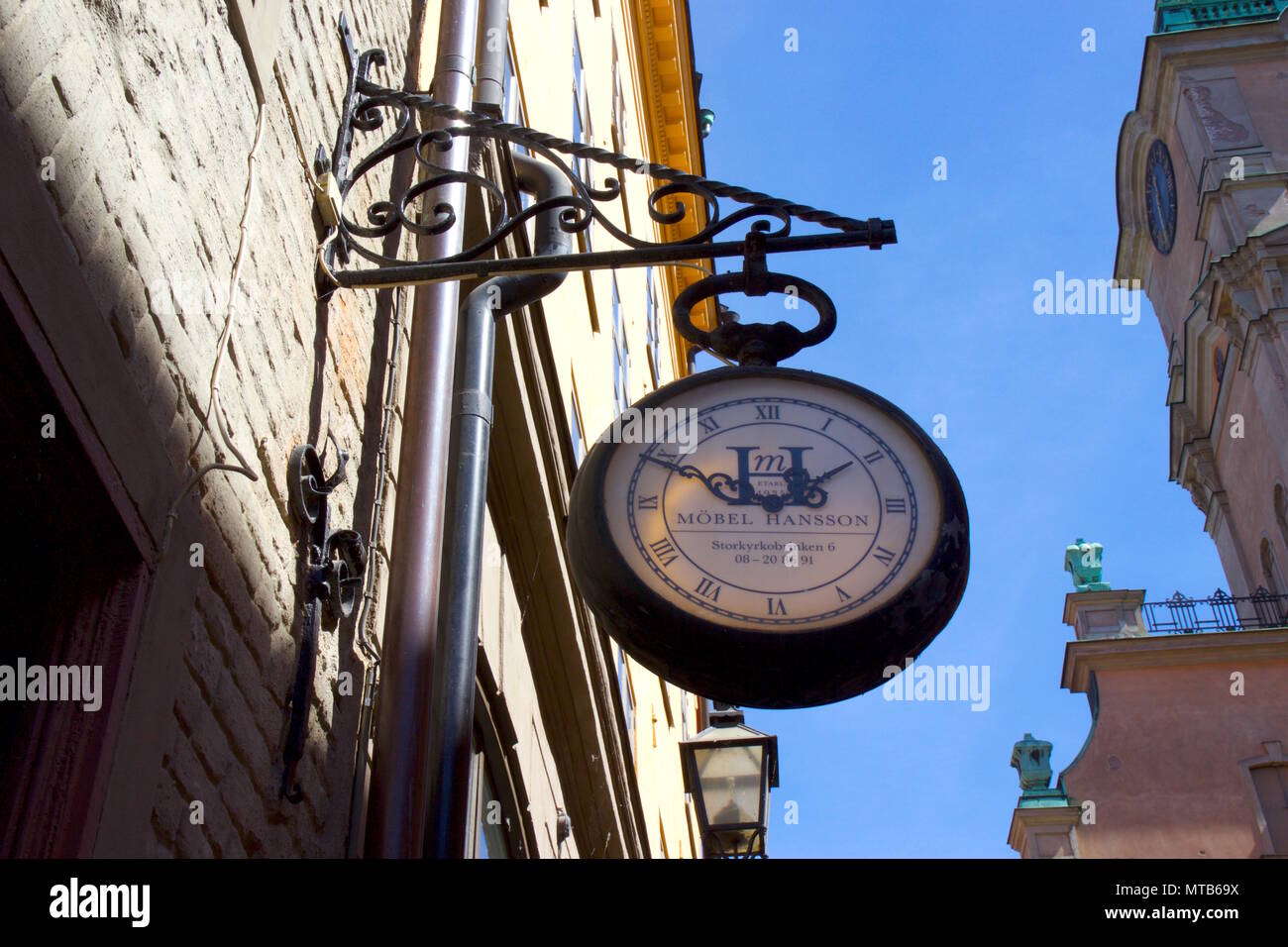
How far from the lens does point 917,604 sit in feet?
10.0

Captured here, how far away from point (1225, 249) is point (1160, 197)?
6299 millimetres

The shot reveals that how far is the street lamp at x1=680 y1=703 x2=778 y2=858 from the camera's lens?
25.1ft

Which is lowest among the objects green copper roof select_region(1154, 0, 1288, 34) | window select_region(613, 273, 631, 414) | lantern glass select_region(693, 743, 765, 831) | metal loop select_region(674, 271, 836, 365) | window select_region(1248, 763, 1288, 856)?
lantern glass select_region(693, 743, 765, 831)

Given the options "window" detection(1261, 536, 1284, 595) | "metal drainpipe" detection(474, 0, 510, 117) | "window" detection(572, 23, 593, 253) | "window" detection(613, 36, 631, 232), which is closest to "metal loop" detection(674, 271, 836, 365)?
"metal drainpipe" detection(474, 0, 510, 117)

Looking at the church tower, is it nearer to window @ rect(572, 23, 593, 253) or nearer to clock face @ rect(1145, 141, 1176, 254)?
clock face @ rect(1145, 141, 1176, 254)

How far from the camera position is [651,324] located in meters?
17.4

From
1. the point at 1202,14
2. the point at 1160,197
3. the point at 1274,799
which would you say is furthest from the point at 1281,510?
the point at 1202,14

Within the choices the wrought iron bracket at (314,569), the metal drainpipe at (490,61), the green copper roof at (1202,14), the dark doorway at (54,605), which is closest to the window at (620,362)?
the metal drainpipe at (490,61)

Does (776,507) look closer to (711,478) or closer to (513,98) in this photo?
(711,478)

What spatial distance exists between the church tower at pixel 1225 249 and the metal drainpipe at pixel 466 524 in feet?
83.8

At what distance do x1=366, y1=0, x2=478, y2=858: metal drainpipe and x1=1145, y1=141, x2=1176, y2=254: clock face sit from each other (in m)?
32.1

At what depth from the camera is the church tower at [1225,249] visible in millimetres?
28453

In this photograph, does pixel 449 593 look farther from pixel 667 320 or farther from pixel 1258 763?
pixel 1258 763

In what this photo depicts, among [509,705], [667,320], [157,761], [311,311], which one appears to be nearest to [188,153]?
[311,311]
